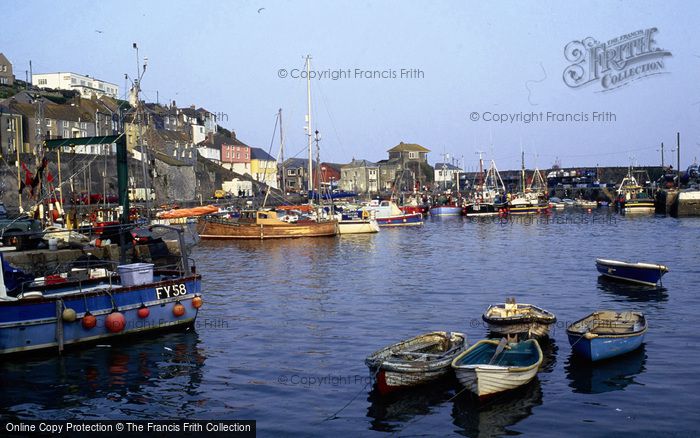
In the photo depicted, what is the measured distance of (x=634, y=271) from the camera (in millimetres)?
35875

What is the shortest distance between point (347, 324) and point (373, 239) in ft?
138

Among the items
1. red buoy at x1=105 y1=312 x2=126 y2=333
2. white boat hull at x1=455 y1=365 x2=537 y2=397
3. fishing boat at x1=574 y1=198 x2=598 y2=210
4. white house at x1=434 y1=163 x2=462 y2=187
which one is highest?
white house at x1=434 y1=163 x2=462 y2=187

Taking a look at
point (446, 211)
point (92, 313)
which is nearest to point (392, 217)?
point (446, 211)

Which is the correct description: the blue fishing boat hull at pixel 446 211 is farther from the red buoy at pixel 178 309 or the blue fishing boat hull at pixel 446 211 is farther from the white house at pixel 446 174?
the red buoy at pixel 178 309

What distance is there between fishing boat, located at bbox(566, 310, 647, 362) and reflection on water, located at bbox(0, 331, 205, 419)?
438 inches

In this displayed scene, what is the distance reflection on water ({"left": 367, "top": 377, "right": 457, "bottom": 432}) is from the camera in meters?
16.1

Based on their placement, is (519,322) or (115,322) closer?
(115,322)

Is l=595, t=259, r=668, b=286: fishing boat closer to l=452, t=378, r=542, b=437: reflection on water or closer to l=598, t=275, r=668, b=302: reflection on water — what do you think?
l=598, t=275, r=668, b=302: reflection on water

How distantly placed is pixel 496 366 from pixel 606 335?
5138mm

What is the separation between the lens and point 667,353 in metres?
21.9

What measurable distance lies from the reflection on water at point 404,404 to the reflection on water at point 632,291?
1715 cm

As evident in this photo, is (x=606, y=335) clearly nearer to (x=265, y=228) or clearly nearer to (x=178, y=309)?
(x=178, y=309)

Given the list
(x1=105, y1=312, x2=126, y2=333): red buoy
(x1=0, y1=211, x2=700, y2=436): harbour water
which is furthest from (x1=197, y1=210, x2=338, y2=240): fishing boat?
(x1=105, y1=312, x2=126, y2=333): red buoy

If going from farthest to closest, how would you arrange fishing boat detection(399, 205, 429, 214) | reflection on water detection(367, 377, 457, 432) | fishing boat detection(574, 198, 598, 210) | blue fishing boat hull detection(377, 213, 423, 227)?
fishing boat detection(574, 198, 598, 210), fishing boat detection(399, 205, 429, 214), blue fishing boat hull detection(377, 213, 423, 227), reflection on water detection(367, 377, 457, 432)
